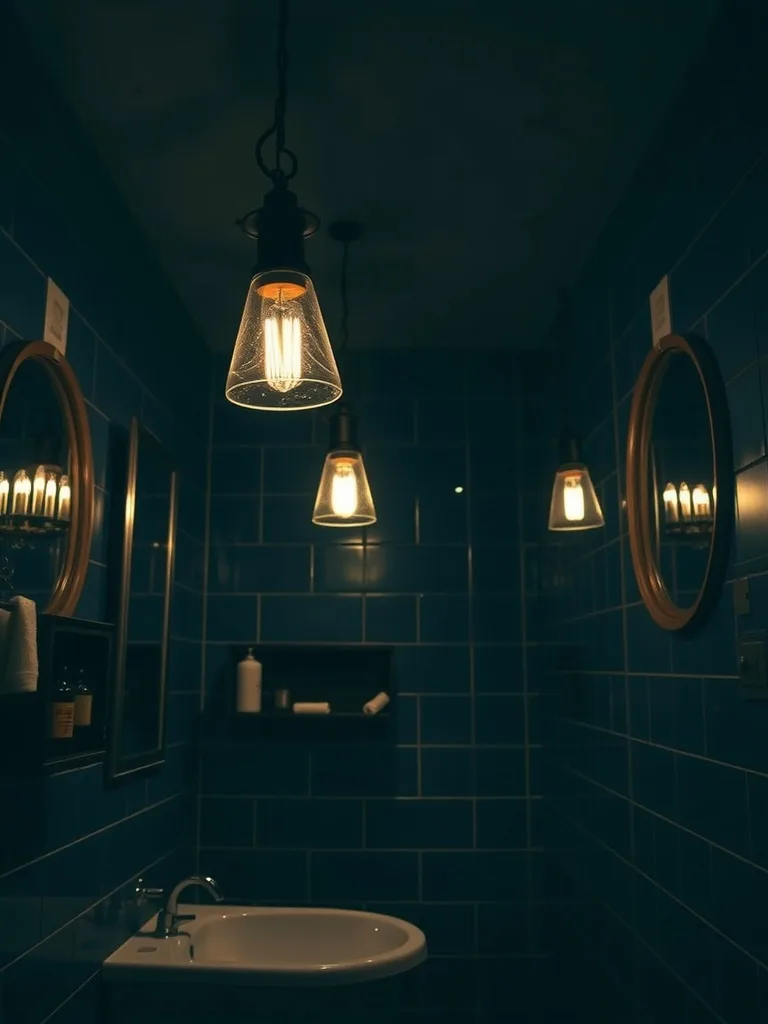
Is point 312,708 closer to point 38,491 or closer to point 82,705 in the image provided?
point 82,705

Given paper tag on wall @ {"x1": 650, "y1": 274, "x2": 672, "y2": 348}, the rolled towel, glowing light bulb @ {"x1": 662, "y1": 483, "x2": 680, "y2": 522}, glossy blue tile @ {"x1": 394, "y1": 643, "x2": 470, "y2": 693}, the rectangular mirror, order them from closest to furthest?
glowing light bulb @ {"x1": 662, "y1": 483, "x2": 680, "y2": 522}
paper tag on wall @ {"x1": 650, "y1": 274, "x2": 672, "y2": 348}
the rectangular mirror
the rolled towel
glossy blue tile @ {"x1": 394, "y1": 643, "x2": 470, "y2": 693}

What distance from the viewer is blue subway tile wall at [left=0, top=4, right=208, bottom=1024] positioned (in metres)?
1.76

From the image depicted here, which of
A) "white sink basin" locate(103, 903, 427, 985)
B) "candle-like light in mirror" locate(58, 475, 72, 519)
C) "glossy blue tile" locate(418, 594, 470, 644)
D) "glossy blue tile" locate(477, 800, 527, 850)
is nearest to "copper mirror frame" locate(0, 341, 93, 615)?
"candle-like light in mirror" locate(58, 475, 72, 519)

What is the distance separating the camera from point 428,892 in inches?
125

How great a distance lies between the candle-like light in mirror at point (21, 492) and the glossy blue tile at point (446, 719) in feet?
6.10

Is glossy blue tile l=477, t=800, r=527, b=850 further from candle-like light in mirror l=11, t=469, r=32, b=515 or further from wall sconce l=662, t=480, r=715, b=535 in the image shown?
candle-like light in mirror l=11, t=469, r=32, b=515

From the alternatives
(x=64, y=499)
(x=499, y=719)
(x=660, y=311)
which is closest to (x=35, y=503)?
(x=64, y=499)

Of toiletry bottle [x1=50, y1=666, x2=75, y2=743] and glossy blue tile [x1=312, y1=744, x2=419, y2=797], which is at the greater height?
toiletry bottle [x1=50, y1=666, x2=75, y2=743]

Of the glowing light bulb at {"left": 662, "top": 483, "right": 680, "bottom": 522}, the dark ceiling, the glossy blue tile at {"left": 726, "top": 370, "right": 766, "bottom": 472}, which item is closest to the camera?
the glossy blue tile at {"left": 726, "top": 370, "right": 766, "bottom": 472}

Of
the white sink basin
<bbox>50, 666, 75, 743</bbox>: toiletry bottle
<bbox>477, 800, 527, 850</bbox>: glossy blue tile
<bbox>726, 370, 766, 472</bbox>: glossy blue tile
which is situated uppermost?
<bbox>726, 370, 766, 472</bbox>: glossy blue tile

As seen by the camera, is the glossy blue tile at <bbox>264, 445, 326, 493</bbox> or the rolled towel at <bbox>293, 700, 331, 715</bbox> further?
the glossy blue tile at <bbox>264, 445, 326, 493</bbox>

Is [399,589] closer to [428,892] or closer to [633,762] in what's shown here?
[428,892]

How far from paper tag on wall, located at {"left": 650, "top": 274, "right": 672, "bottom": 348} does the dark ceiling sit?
0.38 meters

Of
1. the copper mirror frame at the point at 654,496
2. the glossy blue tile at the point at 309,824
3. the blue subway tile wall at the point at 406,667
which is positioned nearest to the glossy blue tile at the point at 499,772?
the blue subway tile wall at the point at 406,667
